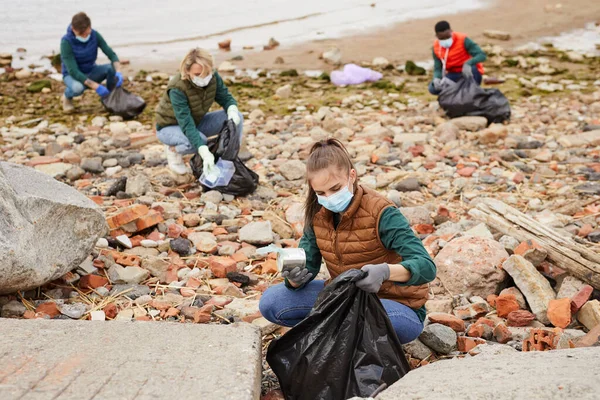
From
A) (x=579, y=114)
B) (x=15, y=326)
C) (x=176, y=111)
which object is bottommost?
(x=579, y=114)

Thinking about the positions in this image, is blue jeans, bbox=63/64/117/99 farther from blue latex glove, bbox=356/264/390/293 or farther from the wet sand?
blue latex glove, bbox=356/264/390/293

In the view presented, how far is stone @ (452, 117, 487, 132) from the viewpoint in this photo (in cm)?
774

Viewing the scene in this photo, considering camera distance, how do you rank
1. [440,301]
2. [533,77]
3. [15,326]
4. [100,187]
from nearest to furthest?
[15,326] < [440,301] < [100,187] < [533,77]

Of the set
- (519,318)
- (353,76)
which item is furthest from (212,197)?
(353,76)

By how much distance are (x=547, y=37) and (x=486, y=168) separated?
8502mm

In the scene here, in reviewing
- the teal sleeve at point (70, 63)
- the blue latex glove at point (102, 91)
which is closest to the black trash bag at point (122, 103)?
the blue latex glove at point (102, 91)

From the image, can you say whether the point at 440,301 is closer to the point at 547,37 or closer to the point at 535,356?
the point at 535,356

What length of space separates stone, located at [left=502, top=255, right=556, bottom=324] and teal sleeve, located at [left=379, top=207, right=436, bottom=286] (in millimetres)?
1056

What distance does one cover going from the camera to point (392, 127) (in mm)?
7949

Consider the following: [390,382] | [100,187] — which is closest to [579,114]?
[100,187]

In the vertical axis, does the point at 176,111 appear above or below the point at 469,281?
above

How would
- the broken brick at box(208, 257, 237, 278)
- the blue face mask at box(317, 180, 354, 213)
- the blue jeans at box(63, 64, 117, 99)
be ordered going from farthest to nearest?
the blue jeans at box(63, 64, 117, 99)
the broken brick at box(208, 257, 237, 278)
the blue face mask at box(317, 180, 354, 213)

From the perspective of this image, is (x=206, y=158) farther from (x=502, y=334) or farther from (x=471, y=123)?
(x=471, y=123)

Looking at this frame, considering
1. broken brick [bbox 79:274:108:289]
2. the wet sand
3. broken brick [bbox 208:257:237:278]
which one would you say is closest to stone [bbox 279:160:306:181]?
broken brick [bbox 208:257:237:278]
